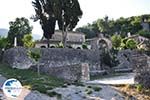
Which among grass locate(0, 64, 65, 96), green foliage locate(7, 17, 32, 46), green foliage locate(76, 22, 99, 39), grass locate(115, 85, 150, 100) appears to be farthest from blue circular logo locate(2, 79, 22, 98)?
green foliage locate(76, 22, 99, 39)

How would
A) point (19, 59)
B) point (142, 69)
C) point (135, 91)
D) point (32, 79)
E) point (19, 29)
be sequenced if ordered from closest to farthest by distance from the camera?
point (135, 91)
point (142, 69)
point (32, 79)
point (19, 59)
point (19, 29)

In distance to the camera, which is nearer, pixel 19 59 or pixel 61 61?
pixel 19 59

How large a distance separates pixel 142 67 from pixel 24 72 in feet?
37.4

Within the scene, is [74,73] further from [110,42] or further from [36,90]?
[110,42]

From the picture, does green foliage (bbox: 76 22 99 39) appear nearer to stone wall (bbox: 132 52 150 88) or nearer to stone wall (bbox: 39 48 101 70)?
stone wall (bbox: 39 48 101 70)

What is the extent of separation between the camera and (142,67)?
86.9ft

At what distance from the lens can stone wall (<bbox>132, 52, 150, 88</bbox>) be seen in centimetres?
2589

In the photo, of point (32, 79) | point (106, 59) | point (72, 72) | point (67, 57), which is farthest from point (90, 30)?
point (32, 79)

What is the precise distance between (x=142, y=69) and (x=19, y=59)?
46.3 feet

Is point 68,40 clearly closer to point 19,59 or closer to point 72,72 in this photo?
point 19,59

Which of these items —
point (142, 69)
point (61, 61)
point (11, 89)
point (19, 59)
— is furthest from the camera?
point (61, 61)

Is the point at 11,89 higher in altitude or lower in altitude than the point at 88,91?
higher

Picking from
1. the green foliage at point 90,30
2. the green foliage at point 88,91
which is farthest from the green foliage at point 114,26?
the green foliage at point 88,91

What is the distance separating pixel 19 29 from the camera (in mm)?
56000
